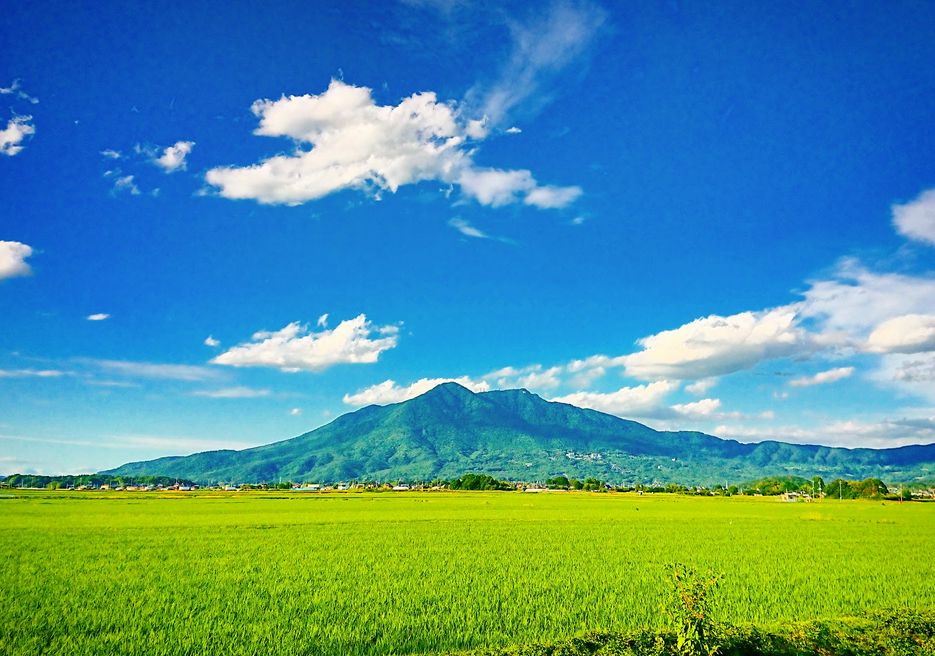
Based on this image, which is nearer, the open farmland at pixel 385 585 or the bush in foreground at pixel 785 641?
the bush in foreground at pixel 785 641

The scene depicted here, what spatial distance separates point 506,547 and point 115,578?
15344 millimetres

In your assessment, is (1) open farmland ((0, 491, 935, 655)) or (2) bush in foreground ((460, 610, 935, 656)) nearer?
(2) bush in foreground ((460, 610, 935, 656))

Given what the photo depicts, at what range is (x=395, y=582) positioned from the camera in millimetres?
17594

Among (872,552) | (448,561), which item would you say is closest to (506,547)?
(448,561)

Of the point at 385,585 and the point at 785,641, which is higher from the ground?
the point at 785,641

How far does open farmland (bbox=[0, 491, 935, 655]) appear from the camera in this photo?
39.2 feet

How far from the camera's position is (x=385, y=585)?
17.1 m

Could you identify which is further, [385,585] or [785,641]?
[385,585]

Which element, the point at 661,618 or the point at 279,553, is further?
the point at 279,553

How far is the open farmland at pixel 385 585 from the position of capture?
1196 centimetres

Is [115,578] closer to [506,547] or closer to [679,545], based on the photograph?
[506,547]

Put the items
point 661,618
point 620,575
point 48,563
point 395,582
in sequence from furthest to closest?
point 48,563
point 620,575
point 395,582
point 661,618

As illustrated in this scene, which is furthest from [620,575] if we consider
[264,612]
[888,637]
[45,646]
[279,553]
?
[45,646]

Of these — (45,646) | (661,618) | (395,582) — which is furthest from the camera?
(395,582)
